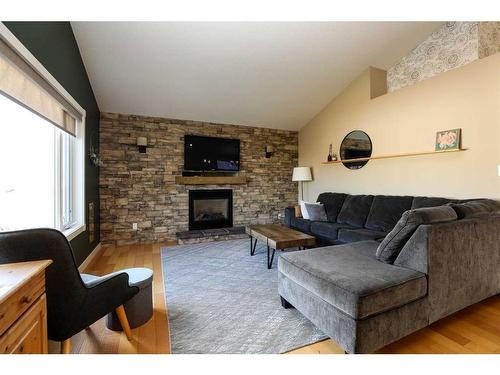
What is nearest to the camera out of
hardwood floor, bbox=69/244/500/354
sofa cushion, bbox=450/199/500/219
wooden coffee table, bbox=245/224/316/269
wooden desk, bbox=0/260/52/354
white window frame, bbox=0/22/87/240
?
wooden desk, bbox=0/260/52/354

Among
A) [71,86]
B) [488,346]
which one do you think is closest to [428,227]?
[488,346]

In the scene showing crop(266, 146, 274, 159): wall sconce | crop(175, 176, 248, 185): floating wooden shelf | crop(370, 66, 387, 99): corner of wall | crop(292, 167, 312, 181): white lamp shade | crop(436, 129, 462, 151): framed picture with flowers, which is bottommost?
crop(175, 176, 248, 185): floating wooden shelf

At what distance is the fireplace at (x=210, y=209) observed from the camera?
15.0ft

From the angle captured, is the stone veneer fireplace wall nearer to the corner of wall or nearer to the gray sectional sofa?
the corner of wall

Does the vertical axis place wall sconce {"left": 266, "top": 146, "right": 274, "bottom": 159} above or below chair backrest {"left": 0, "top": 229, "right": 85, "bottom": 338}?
above

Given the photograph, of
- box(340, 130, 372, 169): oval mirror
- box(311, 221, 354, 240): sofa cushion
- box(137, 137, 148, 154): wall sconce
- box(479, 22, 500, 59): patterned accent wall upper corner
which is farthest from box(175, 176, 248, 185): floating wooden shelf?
box(479, 22, 500, 59): patterned accent wall upper corner

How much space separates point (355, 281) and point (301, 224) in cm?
255

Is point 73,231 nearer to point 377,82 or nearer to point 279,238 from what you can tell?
point 279,238

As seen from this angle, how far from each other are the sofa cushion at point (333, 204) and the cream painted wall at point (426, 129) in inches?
9.6

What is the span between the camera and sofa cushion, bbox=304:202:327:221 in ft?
12.9

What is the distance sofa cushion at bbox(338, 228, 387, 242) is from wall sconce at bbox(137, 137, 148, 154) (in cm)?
347

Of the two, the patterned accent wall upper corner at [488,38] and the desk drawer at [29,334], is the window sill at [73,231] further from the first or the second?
the patterned accent wall upper corner at [488,38]

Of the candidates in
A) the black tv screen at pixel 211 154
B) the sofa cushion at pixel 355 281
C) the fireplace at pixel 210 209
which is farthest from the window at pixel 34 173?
the sofa cushion at pixel 355 281
